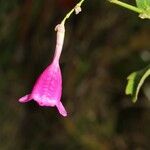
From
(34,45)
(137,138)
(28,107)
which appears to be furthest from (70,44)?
(137,138)

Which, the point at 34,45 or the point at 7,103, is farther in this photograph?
the point at 34,45

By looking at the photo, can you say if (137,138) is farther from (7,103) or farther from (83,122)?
(7,103)

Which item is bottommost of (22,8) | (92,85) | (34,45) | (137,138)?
(137,138)

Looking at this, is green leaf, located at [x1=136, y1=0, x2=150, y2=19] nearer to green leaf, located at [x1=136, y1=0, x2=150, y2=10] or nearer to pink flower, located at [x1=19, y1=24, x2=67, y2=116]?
green leaf, located at [x1=136, y1=0, x2=150, y2=10]

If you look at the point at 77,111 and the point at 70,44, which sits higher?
the point at 70,44

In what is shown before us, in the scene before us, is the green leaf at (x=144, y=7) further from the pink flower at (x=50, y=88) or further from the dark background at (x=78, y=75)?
the dark background at (x=78, y=75)

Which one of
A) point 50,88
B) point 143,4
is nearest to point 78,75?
point 50,88

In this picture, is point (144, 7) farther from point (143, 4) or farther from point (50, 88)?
point (50, 88)
